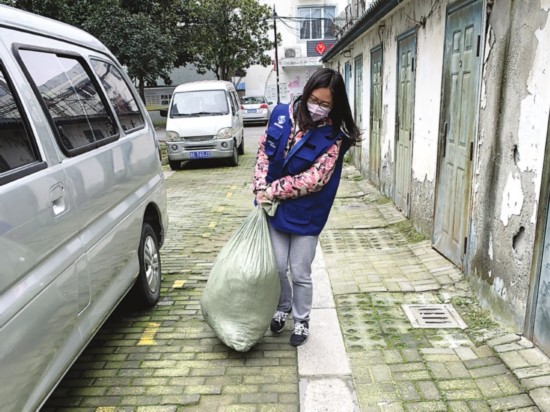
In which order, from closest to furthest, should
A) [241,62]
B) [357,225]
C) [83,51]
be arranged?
[83,51]
[357,225]
[241,62]

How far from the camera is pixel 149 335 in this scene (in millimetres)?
3398

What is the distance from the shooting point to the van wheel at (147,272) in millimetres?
3564

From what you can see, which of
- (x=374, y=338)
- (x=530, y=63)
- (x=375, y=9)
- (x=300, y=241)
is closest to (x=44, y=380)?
(x=300, y=241)

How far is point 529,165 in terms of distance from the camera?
2.95 meters

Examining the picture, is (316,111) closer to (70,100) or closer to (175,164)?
(70,100)

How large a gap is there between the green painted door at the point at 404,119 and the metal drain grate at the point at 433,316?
2394mm

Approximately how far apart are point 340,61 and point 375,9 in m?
6.23

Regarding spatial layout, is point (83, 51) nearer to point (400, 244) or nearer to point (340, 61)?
point (400, 244)

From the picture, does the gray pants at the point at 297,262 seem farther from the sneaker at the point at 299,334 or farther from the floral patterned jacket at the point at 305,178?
the floral patterned jacket at the point at 305,178

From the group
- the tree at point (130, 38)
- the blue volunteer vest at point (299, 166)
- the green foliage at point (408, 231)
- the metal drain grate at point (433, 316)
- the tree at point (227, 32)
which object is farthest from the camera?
the tree at point (227, 32)

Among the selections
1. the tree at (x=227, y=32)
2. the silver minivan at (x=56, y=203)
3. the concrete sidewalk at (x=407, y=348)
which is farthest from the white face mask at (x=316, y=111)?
the tree at (x=227, y=32)

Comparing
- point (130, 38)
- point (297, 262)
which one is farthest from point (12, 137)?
point (130, 38)

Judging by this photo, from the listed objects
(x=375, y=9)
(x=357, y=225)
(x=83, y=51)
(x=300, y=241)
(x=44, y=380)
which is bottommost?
(x=357, y=225)

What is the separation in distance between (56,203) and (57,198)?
2 cm
